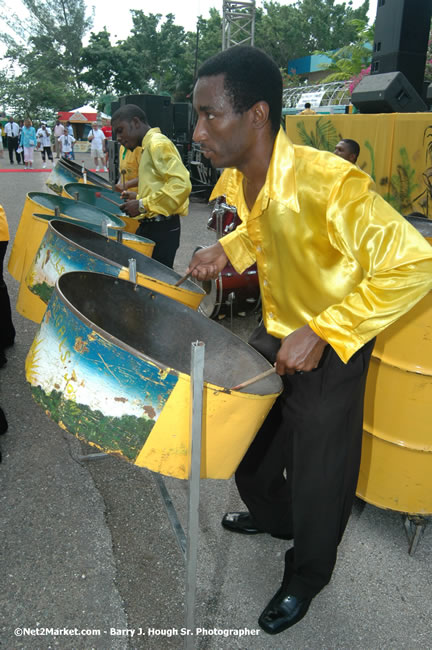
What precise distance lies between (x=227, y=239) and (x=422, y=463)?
86 centimetres

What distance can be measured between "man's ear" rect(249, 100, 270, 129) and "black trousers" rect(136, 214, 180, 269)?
6.59ft

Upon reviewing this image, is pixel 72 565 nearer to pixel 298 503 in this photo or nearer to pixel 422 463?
pixel 298 503

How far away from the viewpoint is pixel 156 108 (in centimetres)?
920

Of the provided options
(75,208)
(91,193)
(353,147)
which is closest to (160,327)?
(75,208)

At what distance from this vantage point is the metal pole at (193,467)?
35.4 inches

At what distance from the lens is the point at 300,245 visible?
1068 millimetres

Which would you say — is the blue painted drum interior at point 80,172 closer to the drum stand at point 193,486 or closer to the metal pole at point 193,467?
the drum stand at point 193,486

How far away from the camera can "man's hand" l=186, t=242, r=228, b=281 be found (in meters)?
1.49

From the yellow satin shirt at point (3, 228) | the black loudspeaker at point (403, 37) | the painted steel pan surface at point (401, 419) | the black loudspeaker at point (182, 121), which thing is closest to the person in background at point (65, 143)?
the black loudspeaker at point (182, 121)

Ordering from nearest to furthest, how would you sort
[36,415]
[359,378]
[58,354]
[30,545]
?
[58,354] → [359,378] → [30,545] → [36,415]

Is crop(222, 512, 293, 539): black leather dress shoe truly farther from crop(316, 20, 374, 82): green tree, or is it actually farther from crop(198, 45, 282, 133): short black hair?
crop(316, 20, 374, 82): green tree

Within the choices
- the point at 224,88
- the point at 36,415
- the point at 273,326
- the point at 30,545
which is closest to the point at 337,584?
the point at 273,326

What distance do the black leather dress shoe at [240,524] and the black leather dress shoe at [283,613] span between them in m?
0.31

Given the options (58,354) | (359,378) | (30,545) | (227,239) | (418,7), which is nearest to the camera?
(58,354)
